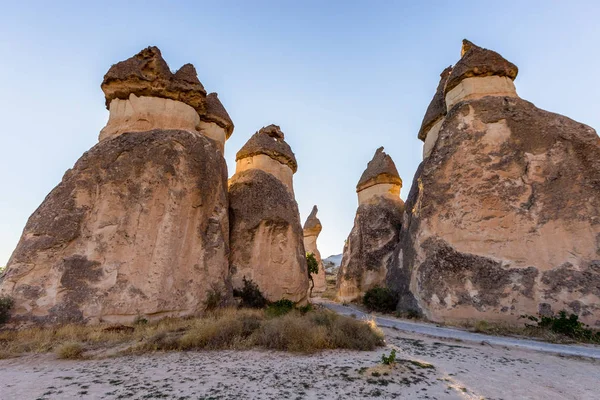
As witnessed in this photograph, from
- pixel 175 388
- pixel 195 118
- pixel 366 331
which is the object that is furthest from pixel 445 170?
pixel 175 388

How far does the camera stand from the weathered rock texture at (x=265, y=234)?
34.1 ft

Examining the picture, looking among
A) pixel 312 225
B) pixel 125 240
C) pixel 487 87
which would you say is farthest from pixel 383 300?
pixel 312 225

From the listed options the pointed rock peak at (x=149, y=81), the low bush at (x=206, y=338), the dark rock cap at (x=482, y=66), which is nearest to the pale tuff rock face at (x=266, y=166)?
the pointed rock peak at (x=149, y=81)

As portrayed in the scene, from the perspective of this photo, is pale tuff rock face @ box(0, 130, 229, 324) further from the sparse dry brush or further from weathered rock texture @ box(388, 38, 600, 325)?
weathered rock texture @ box(388, 38, 600, 325)

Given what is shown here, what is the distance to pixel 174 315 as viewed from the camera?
7.47 metres

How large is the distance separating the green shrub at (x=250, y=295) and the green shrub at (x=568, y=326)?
7.18 m

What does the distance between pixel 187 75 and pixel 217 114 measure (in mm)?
1733

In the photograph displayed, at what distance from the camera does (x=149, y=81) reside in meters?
9.50

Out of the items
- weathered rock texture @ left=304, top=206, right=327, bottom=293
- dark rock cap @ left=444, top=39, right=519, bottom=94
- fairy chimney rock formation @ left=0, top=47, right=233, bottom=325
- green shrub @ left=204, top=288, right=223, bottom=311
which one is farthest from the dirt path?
weathered rock texture @ left=304, top=206, right=327, bottom=293

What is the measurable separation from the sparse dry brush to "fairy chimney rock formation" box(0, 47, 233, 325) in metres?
0.81

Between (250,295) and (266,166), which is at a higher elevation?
(266,166)

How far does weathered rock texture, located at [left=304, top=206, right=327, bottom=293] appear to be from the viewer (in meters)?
25.1

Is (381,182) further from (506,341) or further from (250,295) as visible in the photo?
(506,341)

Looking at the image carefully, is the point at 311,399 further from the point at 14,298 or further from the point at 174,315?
the point at 14,298
